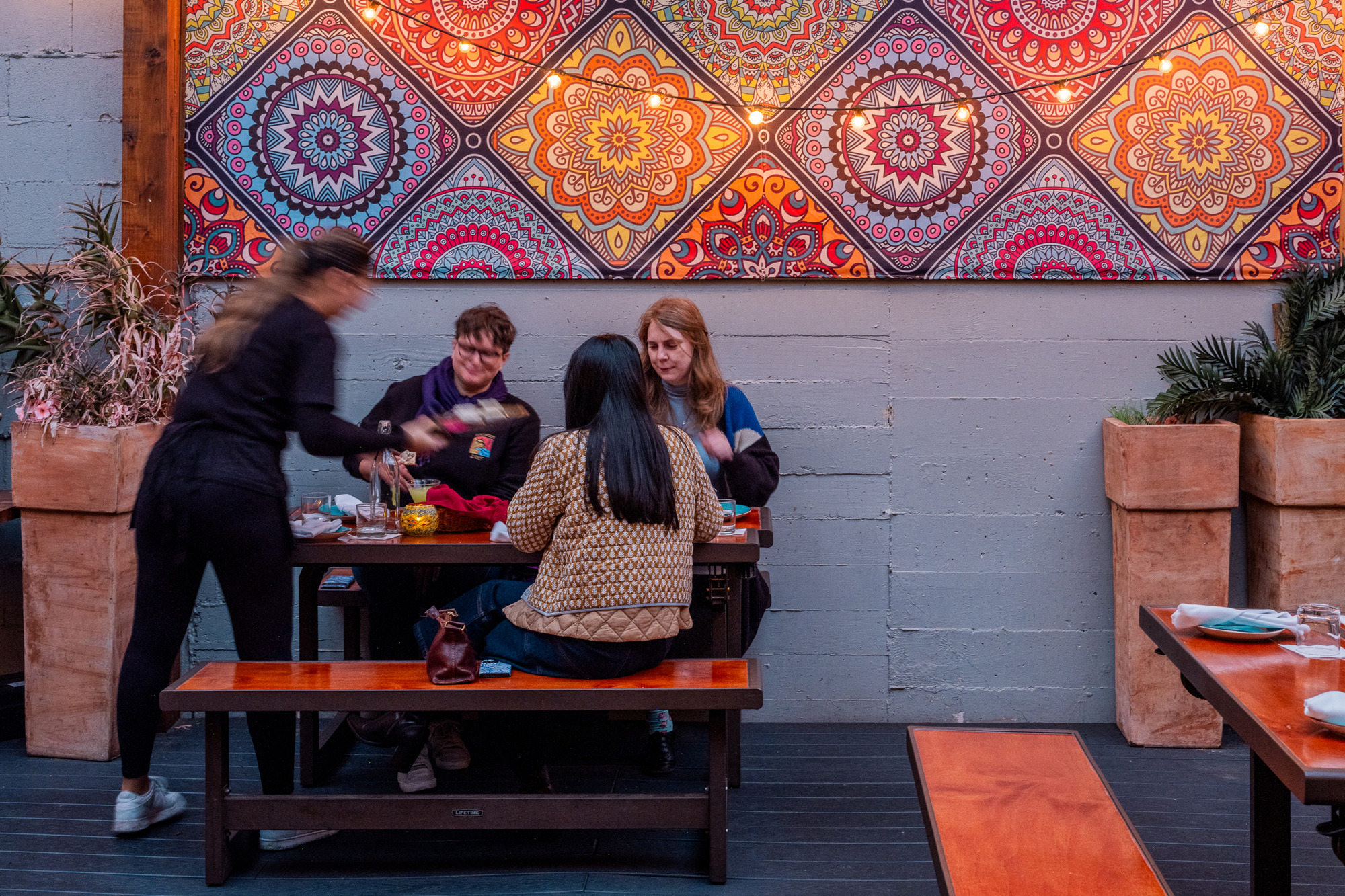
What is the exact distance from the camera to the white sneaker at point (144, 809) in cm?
274

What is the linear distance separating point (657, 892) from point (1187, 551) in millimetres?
2058

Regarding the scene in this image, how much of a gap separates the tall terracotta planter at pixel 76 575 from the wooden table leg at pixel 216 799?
100 cm

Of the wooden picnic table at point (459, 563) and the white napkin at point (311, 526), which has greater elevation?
the white napkin at point (311, 526)

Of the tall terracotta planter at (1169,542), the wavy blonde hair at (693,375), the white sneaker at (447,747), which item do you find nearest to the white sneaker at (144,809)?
the white sneaker at (447,747)

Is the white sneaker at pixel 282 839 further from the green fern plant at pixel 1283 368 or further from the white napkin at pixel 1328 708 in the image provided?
the green fern plant at pixel 1283 368

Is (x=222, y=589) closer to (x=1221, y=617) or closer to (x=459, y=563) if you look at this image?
(x=459, y=563)

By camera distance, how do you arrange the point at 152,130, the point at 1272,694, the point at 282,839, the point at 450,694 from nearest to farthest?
the point at 1272,694 < the point at 450,694 < the point at 282,839 < the point at 152,130

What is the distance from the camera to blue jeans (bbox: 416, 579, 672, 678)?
2.50m

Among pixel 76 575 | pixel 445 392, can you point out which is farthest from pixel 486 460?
pixel 76 575

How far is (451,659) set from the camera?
8.04 feet

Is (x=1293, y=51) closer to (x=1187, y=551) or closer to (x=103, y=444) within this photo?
(x=1187, y=551)

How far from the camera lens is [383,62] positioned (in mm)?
3738

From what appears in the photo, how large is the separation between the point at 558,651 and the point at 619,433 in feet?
1.78

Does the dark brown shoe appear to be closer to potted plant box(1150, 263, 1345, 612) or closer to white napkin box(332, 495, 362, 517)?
white napkin box(332, 495, 362, 517)
